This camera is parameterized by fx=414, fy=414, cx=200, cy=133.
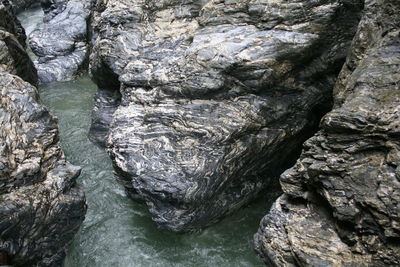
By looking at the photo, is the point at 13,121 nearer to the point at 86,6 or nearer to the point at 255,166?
the point at 255,166

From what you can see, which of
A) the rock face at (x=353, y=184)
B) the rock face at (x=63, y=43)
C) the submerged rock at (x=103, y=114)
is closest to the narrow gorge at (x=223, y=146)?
the rock face at (x=353, y=184)

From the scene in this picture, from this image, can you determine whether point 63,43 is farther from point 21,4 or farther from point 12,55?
point 21,4

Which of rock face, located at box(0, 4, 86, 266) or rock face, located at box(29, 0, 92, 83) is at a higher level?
rock face, located at box(0, 4, 86, 266)

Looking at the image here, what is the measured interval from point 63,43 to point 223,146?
9144 mm

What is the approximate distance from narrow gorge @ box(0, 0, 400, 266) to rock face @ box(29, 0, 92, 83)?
393cm

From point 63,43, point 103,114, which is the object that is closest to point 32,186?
point 103,114

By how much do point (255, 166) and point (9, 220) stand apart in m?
4.00

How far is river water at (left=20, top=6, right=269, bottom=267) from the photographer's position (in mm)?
6969

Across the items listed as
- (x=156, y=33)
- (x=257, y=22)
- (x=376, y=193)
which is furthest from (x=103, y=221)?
(x=376, y=193)

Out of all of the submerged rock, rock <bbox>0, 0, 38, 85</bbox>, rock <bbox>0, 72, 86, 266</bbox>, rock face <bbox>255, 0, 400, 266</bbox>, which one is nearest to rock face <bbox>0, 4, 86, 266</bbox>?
rock <bbox>0, 72, 86, 266</bbox>

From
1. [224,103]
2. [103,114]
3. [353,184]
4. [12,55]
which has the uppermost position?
[353,184]

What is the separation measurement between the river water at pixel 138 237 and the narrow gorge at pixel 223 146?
0.09ft

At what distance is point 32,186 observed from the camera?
5961 mm

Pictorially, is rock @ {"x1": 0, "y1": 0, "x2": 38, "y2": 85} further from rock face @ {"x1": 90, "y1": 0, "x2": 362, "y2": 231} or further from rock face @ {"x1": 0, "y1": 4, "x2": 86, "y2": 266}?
rock face @ {"x1": 90, "y1": 0, "x2": 362, "y2": 231}
